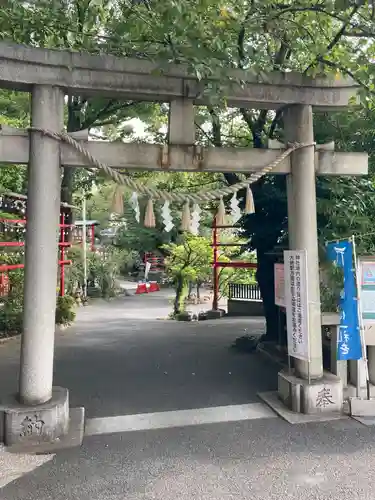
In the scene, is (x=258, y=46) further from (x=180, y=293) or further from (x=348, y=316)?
(x=180, y=293)

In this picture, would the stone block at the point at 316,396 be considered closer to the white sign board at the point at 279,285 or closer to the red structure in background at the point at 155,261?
the white sign board at the point at 279,285

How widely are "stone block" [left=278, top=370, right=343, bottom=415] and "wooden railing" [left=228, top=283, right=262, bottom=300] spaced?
35.4 feet

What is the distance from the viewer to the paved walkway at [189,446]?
3666mm

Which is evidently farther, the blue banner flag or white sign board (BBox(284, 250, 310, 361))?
the blue banner flag

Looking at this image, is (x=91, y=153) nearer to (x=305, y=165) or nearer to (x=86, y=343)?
(x=305, y=165)

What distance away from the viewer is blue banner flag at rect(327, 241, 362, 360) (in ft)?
18.0

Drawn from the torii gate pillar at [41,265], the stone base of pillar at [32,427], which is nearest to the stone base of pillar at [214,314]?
the torii gate pillar at [41,265]

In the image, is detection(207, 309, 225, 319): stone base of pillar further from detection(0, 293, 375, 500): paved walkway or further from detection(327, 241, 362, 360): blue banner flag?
detection(327, 241, 362, 360): blue banner flag

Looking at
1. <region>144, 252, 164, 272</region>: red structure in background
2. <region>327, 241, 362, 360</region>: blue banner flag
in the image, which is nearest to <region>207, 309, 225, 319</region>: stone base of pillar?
<region>327, 241, 362, 360</region>: blue banner flag

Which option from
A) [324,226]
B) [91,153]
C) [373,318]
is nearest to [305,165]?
[324,226]

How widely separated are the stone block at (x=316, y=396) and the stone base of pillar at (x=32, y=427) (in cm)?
267

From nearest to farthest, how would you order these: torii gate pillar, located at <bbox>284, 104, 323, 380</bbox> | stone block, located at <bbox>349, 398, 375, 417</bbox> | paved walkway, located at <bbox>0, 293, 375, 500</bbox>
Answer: paved walkway, located at <bbox>0, 293, 375, 500</bbox> < stone block, located at <bbox>349, 398, 375, 417</bbox> < torii gate pillar, located at <bbox>284, 104, 323, 380</bbox>

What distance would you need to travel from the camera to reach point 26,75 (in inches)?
186

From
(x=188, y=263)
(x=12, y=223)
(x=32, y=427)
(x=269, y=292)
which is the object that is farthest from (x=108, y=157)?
(x=188, y=263)
